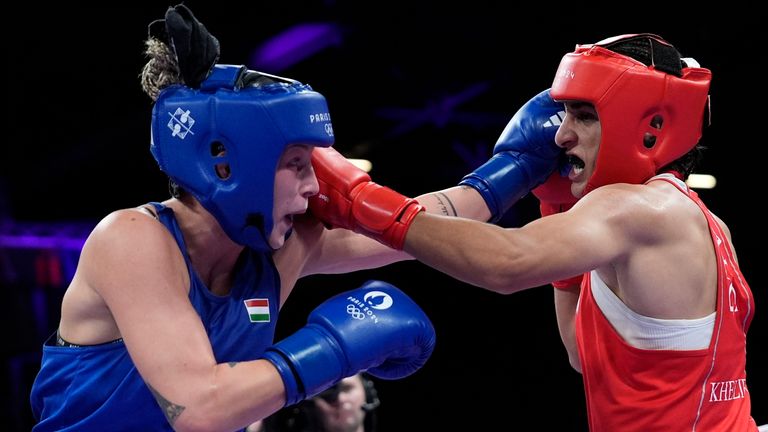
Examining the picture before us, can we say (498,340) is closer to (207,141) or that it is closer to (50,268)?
(50,268)

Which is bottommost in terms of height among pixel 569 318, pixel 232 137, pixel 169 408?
pixel 569 318

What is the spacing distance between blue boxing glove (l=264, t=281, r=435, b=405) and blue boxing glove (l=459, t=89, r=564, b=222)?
55 centimetres

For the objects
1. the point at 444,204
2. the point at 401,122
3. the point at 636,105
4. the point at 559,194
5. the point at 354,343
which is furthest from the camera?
the point at 401,122

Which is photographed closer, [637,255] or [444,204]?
[637,255]

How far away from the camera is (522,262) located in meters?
2.14

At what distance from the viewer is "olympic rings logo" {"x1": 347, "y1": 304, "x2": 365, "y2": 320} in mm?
2160

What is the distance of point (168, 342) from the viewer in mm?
1956

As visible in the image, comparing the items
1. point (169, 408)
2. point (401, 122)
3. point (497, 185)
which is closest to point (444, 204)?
point (497, 185)

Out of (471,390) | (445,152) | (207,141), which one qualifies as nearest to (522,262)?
(207,141)

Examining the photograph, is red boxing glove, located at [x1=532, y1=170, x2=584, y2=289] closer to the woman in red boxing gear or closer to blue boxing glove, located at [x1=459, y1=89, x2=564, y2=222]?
blue boxing glove, located at [x1=459, y1=89, x2=564, y2=222]

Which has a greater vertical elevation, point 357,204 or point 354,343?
point 357,204

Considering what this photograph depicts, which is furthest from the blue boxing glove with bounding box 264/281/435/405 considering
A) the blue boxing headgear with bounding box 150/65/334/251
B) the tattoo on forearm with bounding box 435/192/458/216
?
the tattoo on forearm with bounding box 435/192/458/216

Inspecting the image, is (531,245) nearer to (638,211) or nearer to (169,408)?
(638,211)

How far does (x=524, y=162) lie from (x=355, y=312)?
81cm
